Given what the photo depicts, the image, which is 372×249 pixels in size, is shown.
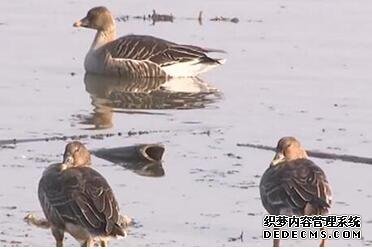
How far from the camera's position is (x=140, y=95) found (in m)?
17.9

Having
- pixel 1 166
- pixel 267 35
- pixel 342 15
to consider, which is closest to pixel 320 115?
pixel 1 166

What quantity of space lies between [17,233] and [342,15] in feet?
45.8

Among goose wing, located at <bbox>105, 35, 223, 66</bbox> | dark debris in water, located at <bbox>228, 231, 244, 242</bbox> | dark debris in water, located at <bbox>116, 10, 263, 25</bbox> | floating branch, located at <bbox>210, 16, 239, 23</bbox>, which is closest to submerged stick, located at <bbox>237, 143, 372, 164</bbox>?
dark debris in water, located at <bbox>228, 231, 244, 242</bbox>

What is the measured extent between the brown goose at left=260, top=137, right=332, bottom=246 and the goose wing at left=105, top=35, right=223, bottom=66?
9.13m

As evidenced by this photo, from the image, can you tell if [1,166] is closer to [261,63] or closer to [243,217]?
[243,217]

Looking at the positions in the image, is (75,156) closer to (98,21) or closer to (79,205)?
(79,205)

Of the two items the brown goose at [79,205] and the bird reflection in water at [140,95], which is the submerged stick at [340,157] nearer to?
the bird reflection in water at [140,95]

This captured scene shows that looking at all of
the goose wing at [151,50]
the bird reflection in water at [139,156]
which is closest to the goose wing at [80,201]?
the bird reflection in water at [139,156]

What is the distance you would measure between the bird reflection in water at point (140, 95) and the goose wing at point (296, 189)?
15.7 feet

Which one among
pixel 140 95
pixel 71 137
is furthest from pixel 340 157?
pixel 140 95

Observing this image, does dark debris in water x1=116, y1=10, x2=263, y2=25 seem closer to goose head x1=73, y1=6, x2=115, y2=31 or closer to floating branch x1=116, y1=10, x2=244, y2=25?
floating branch x1=116, y1=10, x2=244, y2=25

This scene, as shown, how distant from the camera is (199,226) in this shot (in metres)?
10.9

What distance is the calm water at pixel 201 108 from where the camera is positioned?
1133 cm

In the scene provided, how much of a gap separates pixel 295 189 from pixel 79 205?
5.11 ft
